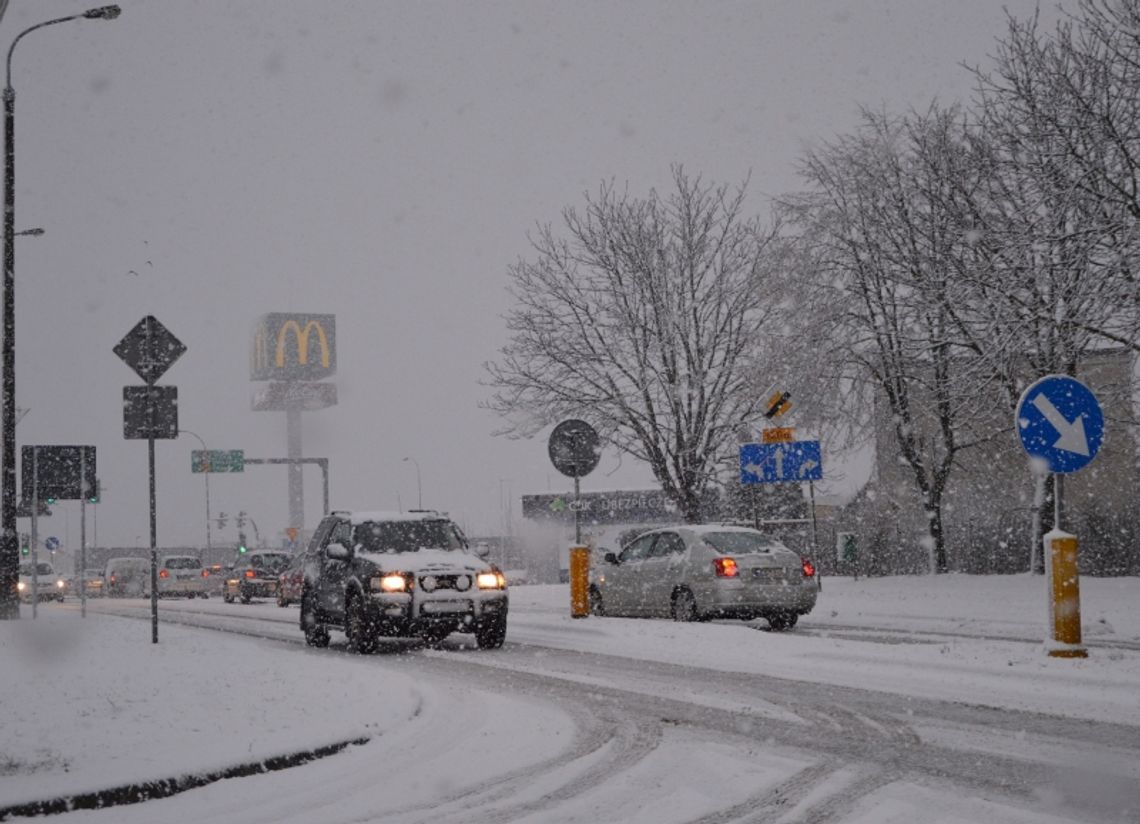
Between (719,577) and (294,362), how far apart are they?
129622 millimetres

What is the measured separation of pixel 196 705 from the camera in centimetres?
894

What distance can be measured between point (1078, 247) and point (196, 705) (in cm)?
1417

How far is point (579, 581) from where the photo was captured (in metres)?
19.6

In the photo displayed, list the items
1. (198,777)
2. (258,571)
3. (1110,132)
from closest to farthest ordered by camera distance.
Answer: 1. (198,777)
2. (1110,132)
3. (258,571)

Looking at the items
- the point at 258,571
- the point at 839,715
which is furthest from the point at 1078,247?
the point at 258,571

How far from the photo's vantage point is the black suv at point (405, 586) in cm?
1509

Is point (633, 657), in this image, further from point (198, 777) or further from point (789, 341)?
point (789, 341)

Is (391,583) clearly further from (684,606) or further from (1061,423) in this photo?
(1061,423)

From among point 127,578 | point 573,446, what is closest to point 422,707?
point 573,446

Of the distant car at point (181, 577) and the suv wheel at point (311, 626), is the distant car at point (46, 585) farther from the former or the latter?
the suv wheel at point (311, 626)

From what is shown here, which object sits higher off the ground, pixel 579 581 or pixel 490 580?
pixel 490 580

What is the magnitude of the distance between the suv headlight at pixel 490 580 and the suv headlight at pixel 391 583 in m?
0.92

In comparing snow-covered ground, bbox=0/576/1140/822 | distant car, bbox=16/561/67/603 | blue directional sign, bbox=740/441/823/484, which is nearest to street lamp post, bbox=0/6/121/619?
snow-covered ground, bbox=0/576/1140/822

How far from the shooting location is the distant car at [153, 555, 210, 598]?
4406 cm
